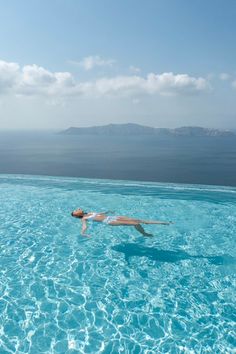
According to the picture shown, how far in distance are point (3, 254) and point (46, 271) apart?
2965 millimetres

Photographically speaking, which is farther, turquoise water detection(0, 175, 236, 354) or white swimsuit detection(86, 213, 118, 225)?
white swimsuit detection(86, 213, 118, 225)

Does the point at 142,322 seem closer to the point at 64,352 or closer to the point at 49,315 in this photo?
the point at 64,352

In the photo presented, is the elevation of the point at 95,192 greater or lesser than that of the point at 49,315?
greater

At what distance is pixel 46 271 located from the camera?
11.8 meters

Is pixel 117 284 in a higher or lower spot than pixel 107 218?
lower

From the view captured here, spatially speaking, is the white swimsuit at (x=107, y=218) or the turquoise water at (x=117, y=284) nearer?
the turquoise water at (x=117, y=284)

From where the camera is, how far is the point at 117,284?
36.0ft

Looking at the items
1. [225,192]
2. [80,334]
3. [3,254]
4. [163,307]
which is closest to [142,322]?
[163,307]

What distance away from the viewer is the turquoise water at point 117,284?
8.26 meters

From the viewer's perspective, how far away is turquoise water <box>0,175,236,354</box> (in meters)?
8.26

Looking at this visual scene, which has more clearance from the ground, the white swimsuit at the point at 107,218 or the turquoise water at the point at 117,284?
the white swimsuit at the point at 107,218

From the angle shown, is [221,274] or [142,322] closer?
[142,322]

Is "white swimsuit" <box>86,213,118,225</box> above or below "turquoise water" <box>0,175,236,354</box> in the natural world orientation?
above

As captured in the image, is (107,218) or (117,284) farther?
(107,218)
